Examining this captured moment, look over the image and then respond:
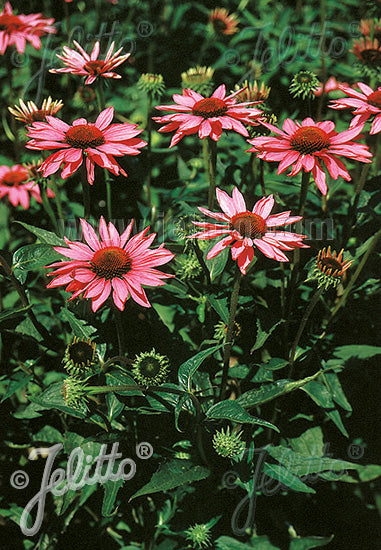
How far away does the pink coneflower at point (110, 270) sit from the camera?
84 centimetres

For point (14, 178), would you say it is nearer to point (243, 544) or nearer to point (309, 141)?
point (309, 141)

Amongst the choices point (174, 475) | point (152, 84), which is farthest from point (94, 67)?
point (174, 475)

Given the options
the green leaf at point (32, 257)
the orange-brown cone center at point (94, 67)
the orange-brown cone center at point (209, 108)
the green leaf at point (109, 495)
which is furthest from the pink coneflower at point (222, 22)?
the green leaf at point (109, 495)

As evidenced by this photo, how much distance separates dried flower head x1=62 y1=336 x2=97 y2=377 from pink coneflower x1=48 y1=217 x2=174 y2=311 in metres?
0.10

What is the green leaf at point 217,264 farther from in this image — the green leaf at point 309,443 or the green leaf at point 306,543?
the green leaf at point 306,543

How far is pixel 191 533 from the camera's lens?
3.50 ft

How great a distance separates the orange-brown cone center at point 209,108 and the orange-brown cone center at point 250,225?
25cm

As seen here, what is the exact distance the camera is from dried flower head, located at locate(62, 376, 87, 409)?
89 cm

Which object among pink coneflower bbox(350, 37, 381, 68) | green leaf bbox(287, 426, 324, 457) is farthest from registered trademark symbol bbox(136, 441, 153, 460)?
pink coneflower bbox(350, 37, 381, 68)

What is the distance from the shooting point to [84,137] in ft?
3.18

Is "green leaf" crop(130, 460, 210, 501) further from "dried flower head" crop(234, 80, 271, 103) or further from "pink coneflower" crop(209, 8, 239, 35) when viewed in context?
"pink coneflower" crop(209, 8, 239, 35)

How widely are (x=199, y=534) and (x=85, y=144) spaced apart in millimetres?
830

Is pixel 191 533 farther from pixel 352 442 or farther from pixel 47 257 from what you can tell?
pixel 47 257

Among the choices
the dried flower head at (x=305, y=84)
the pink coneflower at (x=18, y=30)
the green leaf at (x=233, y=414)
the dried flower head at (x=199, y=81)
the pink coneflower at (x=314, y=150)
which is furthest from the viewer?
the pink coneflower at (x=18, y=30)
